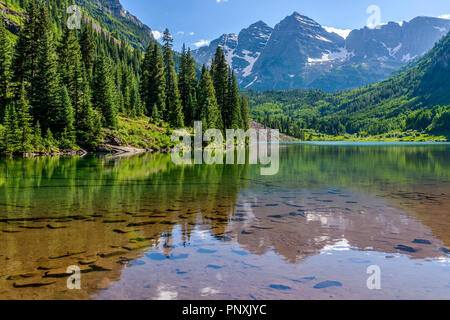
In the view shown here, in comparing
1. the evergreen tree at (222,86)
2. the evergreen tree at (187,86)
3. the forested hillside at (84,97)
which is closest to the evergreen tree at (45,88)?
the forested hillside at (84,97)

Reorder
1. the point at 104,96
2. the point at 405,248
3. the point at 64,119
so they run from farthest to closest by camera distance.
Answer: the point at 104,96, the point at 64,119, the point at 405,248

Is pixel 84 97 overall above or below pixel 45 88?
below

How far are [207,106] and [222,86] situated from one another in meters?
17.0

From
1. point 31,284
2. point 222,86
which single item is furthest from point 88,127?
point 31,284

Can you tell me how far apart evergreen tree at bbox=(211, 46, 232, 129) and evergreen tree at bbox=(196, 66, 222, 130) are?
248 inches

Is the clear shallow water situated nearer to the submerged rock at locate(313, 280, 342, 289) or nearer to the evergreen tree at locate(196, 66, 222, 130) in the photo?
the submerged rock at locate(313, 280, 342, 289)

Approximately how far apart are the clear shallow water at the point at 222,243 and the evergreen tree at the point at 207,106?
69229 millimetres

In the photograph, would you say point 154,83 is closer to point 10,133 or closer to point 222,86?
point 222,86

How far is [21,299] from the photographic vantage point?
737 centimetres

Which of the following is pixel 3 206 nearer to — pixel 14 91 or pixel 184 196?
pixel 184 196

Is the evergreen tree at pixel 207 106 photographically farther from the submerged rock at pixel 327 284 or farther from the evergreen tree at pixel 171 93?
the submerged rock at pixel 327 284

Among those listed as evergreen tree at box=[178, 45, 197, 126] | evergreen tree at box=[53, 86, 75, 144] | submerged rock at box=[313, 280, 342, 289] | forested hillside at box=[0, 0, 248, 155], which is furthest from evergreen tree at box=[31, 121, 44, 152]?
submerged rock at box=[313, 280, 342, 289]

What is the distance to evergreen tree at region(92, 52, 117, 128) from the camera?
80.3 metres

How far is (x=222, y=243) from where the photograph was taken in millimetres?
11977
